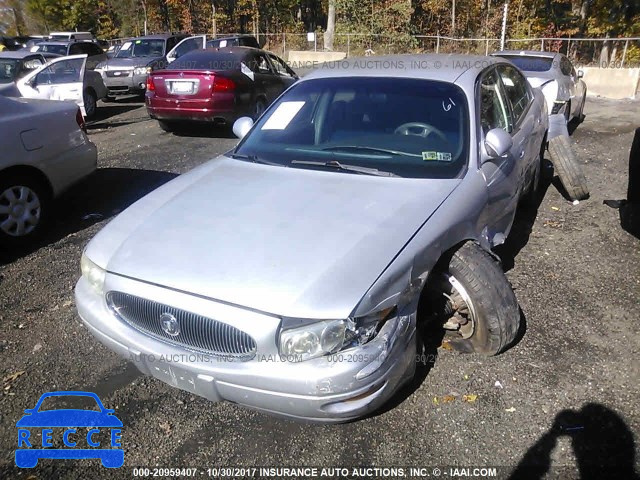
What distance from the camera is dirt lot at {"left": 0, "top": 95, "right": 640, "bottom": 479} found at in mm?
2568

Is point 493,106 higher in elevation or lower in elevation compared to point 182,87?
higher

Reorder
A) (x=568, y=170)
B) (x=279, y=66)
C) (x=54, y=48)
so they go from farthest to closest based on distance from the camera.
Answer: (x=54, y=48) < (x=279, y=66) < (x=568, y=170)

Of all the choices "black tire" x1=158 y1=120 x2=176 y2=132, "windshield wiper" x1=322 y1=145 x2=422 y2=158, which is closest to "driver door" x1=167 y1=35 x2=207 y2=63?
"black tire" x1=158 y1=120 x2=176 y2=132

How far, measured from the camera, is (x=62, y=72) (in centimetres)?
1036

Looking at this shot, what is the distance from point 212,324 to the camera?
7.73 ft

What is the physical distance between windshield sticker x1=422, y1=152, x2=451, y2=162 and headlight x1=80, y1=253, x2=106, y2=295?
2029 mm

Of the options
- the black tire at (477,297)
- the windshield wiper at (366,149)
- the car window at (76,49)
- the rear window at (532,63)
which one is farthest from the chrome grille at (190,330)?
the car window at (76,49)

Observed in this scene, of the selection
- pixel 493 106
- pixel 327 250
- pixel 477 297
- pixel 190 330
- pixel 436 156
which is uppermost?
pixel 493 106

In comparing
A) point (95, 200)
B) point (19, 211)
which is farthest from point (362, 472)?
point (95, 200)

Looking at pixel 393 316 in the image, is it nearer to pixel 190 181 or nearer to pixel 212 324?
pixel 212 324

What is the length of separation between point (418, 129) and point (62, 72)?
9.33 meters

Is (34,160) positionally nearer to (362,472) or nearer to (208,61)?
(362,472)

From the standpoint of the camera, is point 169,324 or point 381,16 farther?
point 381,16

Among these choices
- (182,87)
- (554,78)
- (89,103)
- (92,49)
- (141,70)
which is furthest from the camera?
(92,49)
